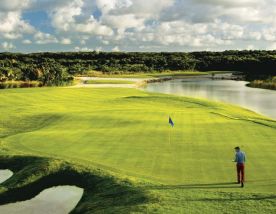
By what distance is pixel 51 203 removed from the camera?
17500mm

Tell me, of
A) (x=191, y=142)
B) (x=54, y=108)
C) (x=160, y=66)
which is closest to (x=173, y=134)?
(x=191, y=142)

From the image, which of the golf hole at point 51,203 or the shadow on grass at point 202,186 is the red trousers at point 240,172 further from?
the golf hole at point 51,203

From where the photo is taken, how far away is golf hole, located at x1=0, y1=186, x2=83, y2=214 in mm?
16894

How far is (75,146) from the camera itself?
25.0 metres

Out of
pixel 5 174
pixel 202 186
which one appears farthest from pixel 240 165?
pixel 5 174

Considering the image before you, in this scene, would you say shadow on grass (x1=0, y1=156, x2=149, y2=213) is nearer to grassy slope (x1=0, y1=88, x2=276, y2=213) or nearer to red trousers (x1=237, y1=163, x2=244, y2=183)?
grassy slope (x1=0, y1=88, x2=276, y2=213)

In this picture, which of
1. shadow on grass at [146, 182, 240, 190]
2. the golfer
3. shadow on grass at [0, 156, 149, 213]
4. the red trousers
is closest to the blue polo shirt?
the golfer

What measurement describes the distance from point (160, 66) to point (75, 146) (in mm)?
170204

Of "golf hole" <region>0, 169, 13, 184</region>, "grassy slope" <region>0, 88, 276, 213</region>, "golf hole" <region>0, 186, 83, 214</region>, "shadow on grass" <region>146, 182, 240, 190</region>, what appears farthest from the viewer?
"golf hole" <region>0, 169, 13, 184</region>

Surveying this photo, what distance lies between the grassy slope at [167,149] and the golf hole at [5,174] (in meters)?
2.10

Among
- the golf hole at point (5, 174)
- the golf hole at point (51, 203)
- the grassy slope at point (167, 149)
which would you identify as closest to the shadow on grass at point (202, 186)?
the grassy slope at point (167, 149)

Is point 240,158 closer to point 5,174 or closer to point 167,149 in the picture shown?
point 167,149

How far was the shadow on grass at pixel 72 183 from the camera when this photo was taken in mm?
15977

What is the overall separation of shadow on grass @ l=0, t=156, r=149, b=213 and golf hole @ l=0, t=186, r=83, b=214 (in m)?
0.35
